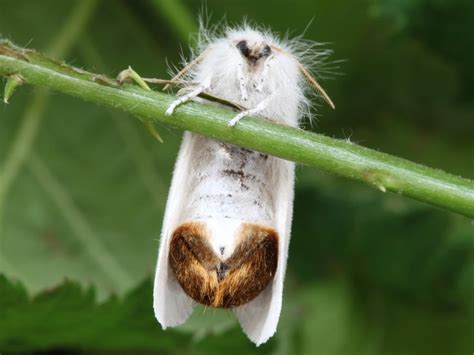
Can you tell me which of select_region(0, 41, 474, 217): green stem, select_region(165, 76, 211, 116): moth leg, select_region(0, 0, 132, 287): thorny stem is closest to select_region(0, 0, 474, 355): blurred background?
select_region(0, 0, 132, 287): thorny stem

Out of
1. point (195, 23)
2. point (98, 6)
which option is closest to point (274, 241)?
point (195, 23)

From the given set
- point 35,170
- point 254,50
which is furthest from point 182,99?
point 35,170

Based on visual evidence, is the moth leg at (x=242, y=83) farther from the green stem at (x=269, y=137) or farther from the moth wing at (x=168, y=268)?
the green stem at (x=269, y=137)

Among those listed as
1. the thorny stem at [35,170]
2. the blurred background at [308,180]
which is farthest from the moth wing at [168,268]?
the thorny stem at [35,170]

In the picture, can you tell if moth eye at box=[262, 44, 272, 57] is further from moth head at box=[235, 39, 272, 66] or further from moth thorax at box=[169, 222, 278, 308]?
moth thorax at box=[169, 222, 278, 308]

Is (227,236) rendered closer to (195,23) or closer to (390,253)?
(390,253)

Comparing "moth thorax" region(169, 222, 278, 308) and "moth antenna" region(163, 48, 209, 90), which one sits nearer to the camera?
"moth thorax" region(169, 222, 278, 308)

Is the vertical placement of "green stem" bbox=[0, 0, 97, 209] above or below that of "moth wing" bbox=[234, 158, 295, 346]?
above
